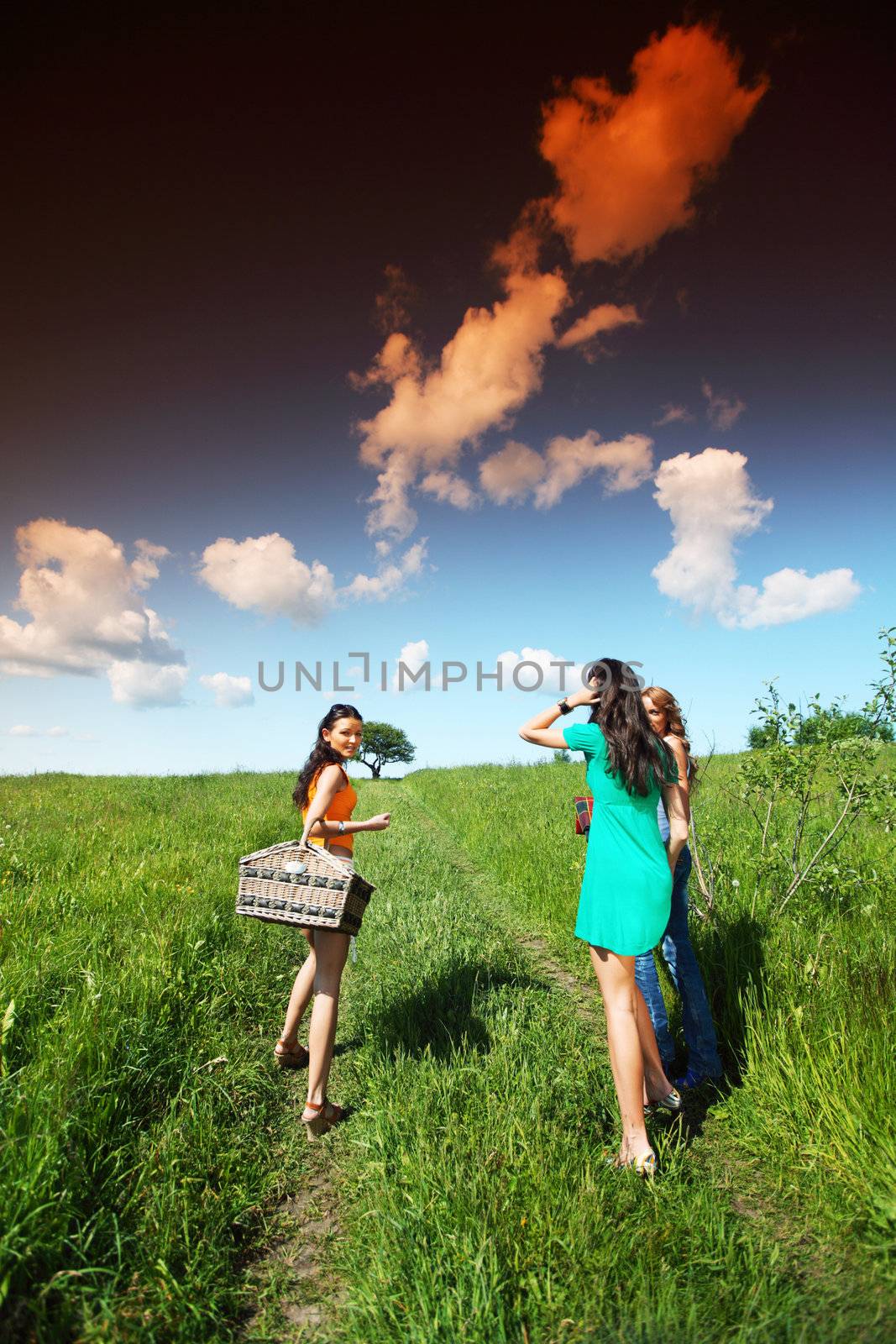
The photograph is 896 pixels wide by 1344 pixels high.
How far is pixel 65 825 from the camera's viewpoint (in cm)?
1022

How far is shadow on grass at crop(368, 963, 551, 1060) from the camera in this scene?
4324 mm

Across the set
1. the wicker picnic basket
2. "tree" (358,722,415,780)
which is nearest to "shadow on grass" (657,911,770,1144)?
the wicker picnic basket

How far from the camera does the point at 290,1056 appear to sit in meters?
4.41

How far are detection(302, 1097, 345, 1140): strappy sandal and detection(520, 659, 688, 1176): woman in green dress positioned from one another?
1.69 metres

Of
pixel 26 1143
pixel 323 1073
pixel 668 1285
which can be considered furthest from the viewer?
pixel 323 1073

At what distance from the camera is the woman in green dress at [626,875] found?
324 cm

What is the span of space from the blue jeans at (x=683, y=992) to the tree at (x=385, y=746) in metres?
61.6

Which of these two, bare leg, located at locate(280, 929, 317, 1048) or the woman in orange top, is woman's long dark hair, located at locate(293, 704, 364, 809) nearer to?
the woman in orange top

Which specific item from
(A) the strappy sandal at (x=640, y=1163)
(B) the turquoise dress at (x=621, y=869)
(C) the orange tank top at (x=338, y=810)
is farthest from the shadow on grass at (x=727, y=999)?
(C) the orange tank top at (x=338, y=810)

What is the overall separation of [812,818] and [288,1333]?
27.5ft

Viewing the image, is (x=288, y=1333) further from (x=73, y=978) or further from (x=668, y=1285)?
(x=73, y=978)

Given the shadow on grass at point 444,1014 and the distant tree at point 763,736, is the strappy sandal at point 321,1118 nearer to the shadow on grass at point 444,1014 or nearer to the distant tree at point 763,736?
the shadow on grass at point 444,1014

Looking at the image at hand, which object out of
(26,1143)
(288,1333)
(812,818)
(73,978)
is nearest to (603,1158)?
(288,1333)

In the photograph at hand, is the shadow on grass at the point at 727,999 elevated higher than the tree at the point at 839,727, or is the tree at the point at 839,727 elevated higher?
the tree at the point at 839,727
